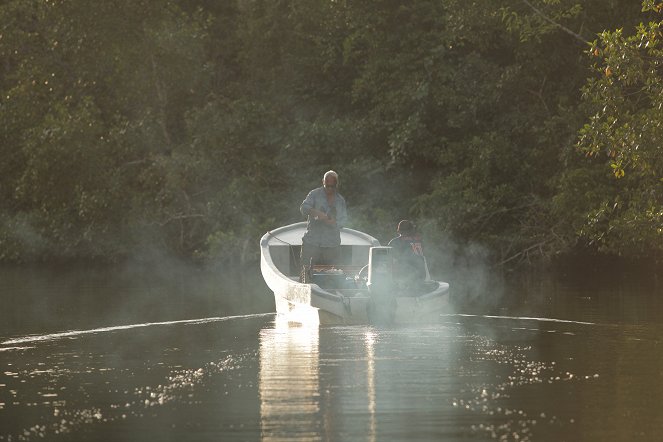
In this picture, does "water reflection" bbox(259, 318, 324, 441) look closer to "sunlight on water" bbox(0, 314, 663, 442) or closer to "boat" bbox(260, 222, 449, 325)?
"sunlight on water" bbox(0, 314, 663, 442)

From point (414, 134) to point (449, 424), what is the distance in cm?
2148

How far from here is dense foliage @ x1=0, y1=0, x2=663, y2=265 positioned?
99.6ft

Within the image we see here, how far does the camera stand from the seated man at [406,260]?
18.2 meters

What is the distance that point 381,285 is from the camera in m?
17.3

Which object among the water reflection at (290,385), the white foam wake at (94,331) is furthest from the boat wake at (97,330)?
the water reflection at (290,385)

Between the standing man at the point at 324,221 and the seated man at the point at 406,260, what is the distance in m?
0.91

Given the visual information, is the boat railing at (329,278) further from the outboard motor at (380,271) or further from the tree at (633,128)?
the tree at (633,128)

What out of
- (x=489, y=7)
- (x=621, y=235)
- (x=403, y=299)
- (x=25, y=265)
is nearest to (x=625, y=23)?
(x=489, y=7)

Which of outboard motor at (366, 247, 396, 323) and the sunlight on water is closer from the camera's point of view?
the sunlight on water

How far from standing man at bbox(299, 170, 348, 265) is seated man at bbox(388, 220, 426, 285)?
0.91 metres

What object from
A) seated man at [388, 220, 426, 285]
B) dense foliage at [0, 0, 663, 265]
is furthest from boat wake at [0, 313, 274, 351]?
dense foliage at [0, 0, 663, 265]

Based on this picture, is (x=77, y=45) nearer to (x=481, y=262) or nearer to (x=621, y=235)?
(x=481, y=262)

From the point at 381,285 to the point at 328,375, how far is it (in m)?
4.11

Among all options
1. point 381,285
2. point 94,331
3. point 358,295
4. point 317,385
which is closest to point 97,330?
point 94,331
